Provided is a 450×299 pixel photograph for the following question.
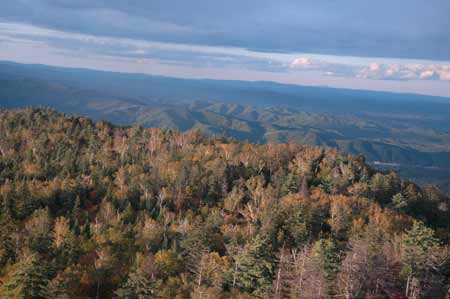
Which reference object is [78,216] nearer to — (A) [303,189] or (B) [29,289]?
(B) [29,289]

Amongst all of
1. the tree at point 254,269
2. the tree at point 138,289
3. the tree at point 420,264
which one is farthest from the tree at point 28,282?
the tree at point 420,264

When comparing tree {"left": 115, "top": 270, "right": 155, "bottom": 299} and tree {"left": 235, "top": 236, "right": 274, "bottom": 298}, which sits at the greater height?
tree {"left": 235, "top": 236, "right": 274, "bottom": 298}

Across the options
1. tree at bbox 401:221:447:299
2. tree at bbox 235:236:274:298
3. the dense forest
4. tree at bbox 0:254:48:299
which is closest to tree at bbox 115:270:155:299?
the dense forest

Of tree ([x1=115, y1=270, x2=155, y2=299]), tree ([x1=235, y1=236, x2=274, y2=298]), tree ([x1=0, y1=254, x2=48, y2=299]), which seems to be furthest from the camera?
tree ([x1=235, y1=236, x2=274, y2=298])

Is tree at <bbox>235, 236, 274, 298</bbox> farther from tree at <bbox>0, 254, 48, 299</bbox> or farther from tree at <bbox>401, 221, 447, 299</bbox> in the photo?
tree at <bbox>0, 254, 48, 299</bbox>

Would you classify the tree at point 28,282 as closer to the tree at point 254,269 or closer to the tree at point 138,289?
the tree at point 138,289

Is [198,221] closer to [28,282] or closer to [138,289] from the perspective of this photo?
[138,289]

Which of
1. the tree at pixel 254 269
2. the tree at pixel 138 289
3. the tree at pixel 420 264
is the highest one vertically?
the tree at pixel 420 264

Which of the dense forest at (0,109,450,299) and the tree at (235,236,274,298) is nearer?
the dense forest at (0,109,450,299)
